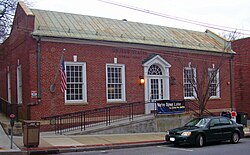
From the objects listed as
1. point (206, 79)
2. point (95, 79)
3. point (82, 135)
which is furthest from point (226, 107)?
point (82, 135)

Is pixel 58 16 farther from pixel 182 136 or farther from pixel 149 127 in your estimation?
pixel 182 136

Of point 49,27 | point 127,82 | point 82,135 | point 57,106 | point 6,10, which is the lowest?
point 82,135

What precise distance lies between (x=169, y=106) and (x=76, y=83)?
5.96 metres

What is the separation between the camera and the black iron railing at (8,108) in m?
21.8

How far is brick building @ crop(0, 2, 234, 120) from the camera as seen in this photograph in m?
19.5

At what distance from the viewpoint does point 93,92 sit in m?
21.1

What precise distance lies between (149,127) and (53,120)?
5588mm

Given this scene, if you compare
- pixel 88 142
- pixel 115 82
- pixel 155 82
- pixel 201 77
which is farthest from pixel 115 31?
pixel 88 142

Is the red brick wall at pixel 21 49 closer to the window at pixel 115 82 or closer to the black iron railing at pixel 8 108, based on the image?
the black iron railing at pixel 8 108

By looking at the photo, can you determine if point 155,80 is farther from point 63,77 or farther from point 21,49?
point 21,49

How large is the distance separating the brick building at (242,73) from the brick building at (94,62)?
5.10 m

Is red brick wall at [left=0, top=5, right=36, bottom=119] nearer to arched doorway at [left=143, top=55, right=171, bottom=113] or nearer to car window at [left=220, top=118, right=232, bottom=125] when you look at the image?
arched doorway at [left=143, top=55, right=171, bottom=113]

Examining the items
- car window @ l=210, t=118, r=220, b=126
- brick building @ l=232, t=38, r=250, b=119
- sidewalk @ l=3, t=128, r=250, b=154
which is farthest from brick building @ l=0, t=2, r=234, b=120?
car window @ l=210, t=118, r=220, b=126

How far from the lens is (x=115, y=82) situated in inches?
876
